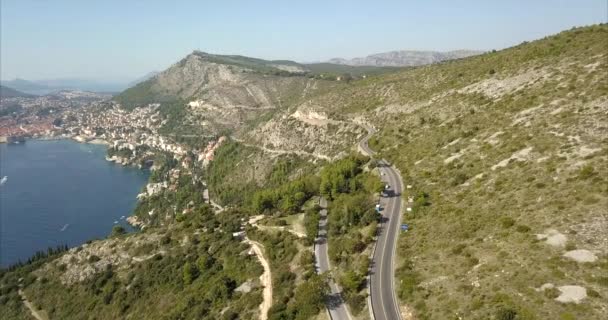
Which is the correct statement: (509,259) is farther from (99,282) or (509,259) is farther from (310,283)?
(99,282)

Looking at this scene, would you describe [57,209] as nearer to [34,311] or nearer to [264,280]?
[34,311]

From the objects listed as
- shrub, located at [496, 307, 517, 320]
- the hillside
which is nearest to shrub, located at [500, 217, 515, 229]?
the hillside

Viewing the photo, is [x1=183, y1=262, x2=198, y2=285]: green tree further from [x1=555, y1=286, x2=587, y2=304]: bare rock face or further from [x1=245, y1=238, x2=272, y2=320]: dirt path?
[x1=555, y1=286, x2=587, y2=304]: bare rock face

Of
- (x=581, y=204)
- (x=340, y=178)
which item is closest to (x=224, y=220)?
(x=340, y=178)

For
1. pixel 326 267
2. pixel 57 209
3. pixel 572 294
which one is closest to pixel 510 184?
pixel 572 294

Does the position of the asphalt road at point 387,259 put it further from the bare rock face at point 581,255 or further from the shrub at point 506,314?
the bare rock face at point 581,255

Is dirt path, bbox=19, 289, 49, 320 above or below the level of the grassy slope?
below

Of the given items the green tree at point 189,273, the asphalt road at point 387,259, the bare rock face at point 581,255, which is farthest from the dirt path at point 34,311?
the bare rock face at point 581,255
